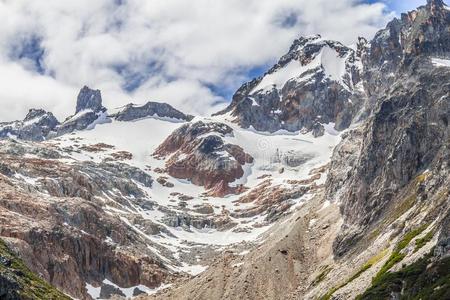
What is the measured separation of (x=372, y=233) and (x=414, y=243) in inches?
1603

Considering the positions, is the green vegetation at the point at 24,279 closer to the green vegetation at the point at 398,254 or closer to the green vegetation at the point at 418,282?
the green vegetation at the point at 398,254

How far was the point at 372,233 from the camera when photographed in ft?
497

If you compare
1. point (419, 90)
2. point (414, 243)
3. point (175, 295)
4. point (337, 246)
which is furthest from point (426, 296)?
point (175, 295)

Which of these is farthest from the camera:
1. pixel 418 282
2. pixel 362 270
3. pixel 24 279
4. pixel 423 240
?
pixel 24 279

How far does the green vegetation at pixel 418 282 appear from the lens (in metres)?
78.6

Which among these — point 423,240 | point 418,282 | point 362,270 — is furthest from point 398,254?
point 418,282

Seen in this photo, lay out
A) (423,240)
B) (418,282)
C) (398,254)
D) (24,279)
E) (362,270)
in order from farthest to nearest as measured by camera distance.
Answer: (24,279) < (362,270) < (398,254) < (423,240) < (418,282)

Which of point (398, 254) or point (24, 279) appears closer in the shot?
point (398, 254)

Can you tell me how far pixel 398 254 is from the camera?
4510 inches

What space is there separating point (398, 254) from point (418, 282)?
26.6 meters

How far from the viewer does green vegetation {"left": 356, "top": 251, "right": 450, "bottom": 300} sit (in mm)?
78613

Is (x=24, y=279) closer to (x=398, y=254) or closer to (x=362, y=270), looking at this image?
(x=362, y=270)

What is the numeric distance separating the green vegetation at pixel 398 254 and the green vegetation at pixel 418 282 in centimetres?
397

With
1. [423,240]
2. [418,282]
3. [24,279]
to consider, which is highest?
[24,279]
